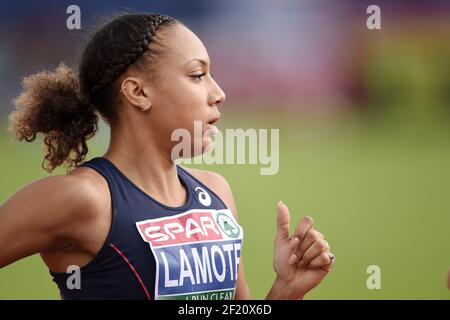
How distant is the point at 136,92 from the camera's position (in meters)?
1.34

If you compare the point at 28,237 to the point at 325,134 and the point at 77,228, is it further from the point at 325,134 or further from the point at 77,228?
the point at 325,134

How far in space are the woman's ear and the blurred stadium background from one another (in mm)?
1763

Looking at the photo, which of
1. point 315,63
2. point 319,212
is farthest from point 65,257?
point 315,63

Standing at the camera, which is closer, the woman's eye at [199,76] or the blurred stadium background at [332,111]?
the woman's eye at [199,76]

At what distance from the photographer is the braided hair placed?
134 cm

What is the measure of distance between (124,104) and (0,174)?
202 centimetres

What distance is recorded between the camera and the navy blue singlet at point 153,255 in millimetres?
1235

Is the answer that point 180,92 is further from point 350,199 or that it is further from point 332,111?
point 332,111

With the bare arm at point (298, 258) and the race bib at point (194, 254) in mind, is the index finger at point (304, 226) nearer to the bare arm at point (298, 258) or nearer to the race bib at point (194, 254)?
the bare arm at point (298, 258)

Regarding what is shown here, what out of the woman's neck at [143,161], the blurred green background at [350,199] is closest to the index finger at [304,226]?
the woman's neck at [143,161]

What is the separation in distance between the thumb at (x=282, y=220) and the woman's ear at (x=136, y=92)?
32 cm

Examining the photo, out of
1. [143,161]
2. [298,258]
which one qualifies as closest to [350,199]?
[298,258]

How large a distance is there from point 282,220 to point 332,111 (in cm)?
215

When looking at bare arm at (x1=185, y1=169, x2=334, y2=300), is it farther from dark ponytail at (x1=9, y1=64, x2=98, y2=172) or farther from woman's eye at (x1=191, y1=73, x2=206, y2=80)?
dark ponytail at (x1=9, y1=64, x2=98, y2=172)
